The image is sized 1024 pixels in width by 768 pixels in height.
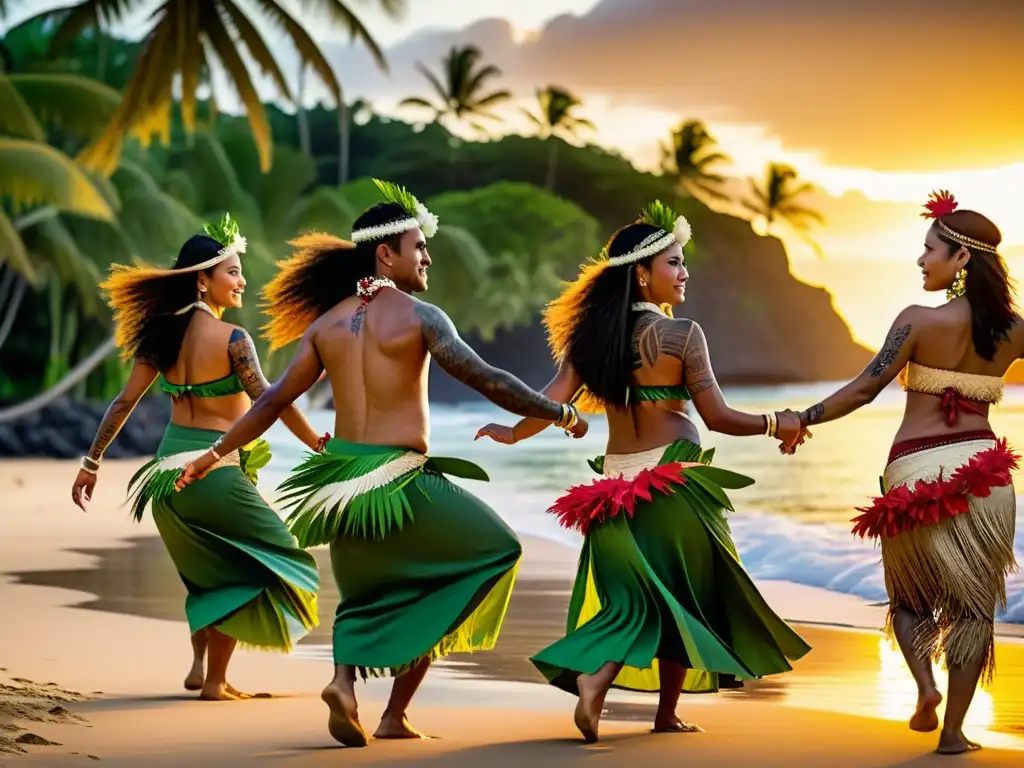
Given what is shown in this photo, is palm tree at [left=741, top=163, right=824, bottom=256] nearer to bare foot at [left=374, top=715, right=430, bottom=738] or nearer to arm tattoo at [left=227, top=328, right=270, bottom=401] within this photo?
arm tattoo at [left=227, top=328, right=270, bottom=401]

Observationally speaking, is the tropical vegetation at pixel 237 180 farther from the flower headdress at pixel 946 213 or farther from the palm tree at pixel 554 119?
the flower headdress at pixel 946 213

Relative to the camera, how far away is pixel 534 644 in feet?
27.5

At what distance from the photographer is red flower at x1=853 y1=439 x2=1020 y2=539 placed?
588 cm

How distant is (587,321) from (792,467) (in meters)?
21.3

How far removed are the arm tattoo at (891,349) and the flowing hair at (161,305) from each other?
2693mm

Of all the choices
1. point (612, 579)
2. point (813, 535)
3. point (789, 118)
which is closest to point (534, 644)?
point (612, 579)

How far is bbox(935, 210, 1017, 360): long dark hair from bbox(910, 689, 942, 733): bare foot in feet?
3.73

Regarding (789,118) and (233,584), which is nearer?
(233,584)

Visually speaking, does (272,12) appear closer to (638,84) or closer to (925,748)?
(925,748)

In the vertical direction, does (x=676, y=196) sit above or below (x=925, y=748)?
above

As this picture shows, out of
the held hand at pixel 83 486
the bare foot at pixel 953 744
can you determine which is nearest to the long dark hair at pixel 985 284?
the bare foot at pixel 953 744

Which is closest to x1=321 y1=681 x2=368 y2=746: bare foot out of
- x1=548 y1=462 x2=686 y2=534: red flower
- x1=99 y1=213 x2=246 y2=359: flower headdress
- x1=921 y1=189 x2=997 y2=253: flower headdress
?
x1=548 y1=462 x2=686 y2=534: red flower

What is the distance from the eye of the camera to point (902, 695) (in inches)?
274

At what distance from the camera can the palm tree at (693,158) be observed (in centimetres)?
6994
